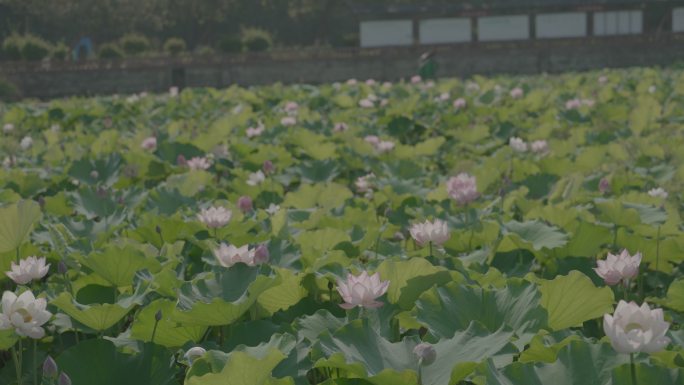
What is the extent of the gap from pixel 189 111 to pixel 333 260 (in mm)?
5109

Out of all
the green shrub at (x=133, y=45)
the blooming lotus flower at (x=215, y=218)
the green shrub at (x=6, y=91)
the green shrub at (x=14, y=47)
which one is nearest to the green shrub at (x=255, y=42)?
the green shrub at (x=133, y=45)

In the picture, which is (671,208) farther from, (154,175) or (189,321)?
(154,175)

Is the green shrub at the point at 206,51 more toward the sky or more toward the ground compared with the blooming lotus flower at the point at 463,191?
more toward the ground

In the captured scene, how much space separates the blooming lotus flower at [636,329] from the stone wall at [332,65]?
20.2 meters

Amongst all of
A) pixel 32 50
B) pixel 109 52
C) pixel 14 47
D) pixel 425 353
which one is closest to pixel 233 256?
pixel 425 353

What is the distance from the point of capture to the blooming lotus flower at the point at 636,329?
95 cm

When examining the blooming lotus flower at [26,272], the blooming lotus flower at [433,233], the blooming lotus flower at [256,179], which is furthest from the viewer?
the blooming lotus flower at [256,179]

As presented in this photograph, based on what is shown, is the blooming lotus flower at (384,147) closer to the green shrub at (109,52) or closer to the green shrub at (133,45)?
the green shrub at (109,52)

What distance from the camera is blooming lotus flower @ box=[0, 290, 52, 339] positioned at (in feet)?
4.11

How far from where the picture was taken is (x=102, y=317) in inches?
54.6

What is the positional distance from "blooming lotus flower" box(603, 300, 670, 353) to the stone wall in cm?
2020

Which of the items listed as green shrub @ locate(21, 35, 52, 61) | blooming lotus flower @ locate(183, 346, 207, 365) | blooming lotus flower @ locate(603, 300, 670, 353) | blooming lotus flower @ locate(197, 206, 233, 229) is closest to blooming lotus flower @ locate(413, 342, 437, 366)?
blooming lotus flower @ locate(603, 300, 670, 353)

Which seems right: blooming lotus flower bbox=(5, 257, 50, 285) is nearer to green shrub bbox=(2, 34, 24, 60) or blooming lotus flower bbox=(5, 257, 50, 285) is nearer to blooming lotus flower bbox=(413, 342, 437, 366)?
blooming lotus flower bbox=(413, 342, 437, 366)

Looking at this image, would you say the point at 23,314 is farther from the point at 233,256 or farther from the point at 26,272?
the point at 233,256
